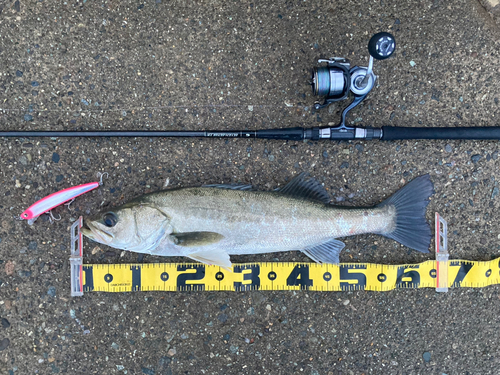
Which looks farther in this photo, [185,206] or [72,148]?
[72,148]

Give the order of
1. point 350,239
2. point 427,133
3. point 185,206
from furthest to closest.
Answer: point 350,239
point 427,133
point 185,206

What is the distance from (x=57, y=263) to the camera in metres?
3.07

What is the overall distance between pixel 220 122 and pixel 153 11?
1.25 metres

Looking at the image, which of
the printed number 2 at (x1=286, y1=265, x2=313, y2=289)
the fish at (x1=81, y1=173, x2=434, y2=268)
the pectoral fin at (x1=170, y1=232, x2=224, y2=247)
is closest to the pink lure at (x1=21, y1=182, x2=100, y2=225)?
the fish at (x1=81, y1=173, x2=434, y2=268)

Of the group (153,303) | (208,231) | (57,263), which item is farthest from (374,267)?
(57,263)

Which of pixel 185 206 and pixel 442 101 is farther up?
pixel 442 101

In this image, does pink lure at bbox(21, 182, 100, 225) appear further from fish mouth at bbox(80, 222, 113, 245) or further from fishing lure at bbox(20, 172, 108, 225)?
fish mouth at bbox(80, 222, 113, 245)

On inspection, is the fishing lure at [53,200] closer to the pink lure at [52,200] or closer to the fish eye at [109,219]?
the pink lure at [52,200]

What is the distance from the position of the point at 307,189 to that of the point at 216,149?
96cm

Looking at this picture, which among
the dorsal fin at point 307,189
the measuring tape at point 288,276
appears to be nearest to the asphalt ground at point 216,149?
the measuring tape at point 288,276

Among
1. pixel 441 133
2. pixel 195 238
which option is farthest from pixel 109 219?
pixel 441 133

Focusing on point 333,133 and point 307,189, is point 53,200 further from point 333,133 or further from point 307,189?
point 333,133

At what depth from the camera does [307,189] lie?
290 centimetres

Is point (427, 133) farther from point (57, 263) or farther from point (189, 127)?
point (57, 263)
